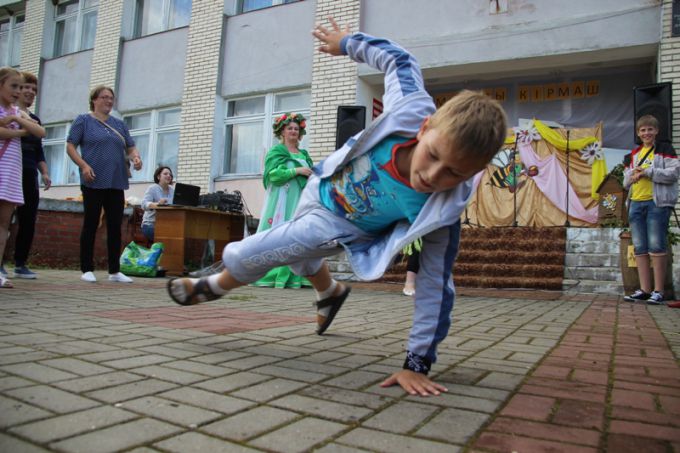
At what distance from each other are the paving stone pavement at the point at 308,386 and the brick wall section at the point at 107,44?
10.5 m

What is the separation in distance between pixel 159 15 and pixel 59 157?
5047 mm

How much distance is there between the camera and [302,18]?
10.1 m

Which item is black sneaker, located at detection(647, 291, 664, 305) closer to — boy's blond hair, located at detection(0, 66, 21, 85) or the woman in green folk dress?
the woman in green folk dress

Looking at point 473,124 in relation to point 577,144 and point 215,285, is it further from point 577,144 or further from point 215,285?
point 577,144

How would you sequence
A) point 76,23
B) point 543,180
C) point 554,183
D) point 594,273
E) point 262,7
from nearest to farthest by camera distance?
point 594,273 → point 554,183 → point 543,180 → point 262,7 → point 76,23

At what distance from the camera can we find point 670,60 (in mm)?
7348

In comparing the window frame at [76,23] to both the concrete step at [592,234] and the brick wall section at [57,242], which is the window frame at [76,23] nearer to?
the brick wall section at [57,242]

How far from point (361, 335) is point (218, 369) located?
46.9 inches

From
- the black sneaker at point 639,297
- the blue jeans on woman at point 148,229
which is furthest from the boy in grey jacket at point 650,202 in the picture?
the blue jeans on woman at point 148,229

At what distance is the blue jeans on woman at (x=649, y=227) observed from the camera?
550 cm

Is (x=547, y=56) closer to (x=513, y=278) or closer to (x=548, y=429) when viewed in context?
(x=513, y=278)

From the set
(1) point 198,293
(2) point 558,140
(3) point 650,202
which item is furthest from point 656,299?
(1) point 198,293

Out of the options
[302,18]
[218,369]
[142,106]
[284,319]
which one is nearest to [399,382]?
[218,369]

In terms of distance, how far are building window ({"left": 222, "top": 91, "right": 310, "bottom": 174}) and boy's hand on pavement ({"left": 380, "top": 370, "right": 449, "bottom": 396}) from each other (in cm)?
887
